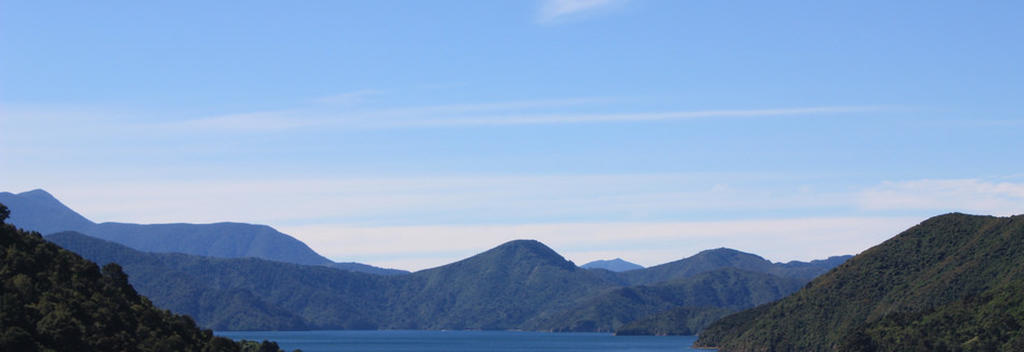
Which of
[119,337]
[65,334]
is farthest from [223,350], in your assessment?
[65,334]

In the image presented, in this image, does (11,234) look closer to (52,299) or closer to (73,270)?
(73,270)

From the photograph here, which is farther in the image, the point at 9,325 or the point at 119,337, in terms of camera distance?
the point at 119,337

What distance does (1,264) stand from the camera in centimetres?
11394

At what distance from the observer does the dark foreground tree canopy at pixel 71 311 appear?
10144 centimetres

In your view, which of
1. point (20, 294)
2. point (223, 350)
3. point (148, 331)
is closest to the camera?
point (20, 294)

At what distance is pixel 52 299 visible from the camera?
110125 millimetres

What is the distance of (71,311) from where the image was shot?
4262 inches

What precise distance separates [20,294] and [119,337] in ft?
33.8

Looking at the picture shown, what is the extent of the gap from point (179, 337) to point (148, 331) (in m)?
3.59

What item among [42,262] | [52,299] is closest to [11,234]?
[42,262]

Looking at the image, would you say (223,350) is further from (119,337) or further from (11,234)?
(11,234)

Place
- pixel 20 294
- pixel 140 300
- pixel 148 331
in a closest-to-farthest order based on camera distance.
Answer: pixel 20 294, pixel 148 331, pixel 140 300

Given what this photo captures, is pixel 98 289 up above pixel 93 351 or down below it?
above

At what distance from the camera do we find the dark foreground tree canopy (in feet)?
333
